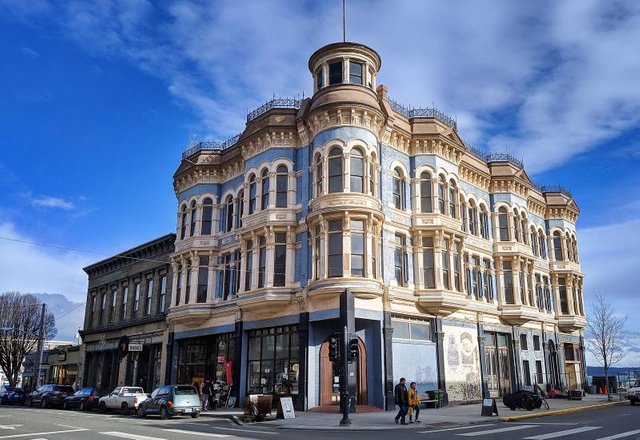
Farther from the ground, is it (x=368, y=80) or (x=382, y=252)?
(x=368, y=80)

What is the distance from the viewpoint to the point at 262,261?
30.2 m

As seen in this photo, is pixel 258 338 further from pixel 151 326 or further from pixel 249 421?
pixel 151 326

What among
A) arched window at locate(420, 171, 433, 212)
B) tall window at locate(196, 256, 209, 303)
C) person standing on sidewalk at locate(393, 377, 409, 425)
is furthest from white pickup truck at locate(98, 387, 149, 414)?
arched window at locate(420, 171, 433, 212)

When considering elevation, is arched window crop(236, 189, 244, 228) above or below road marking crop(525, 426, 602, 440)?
above

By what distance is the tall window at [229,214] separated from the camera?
3477cm

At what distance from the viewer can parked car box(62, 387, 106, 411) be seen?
33.0 m

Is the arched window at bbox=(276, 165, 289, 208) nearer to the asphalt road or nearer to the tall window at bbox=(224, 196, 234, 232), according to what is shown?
the tall window at bbox=(224, 196, 234, 232)

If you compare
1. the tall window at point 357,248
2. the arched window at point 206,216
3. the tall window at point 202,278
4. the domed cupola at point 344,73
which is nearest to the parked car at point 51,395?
the tall window at point 202,278

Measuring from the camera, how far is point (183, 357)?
36375 millimetres

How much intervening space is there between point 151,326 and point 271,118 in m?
19.2

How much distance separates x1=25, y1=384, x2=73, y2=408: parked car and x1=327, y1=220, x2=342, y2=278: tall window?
21.7 metres

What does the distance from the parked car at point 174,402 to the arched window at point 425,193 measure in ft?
51.6

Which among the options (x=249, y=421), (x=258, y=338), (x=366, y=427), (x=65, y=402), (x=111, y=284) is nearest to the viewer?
(x=366, y=427)

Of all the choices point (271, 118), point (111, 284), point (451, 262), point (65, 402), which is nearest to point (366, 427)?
point (451, 262)
